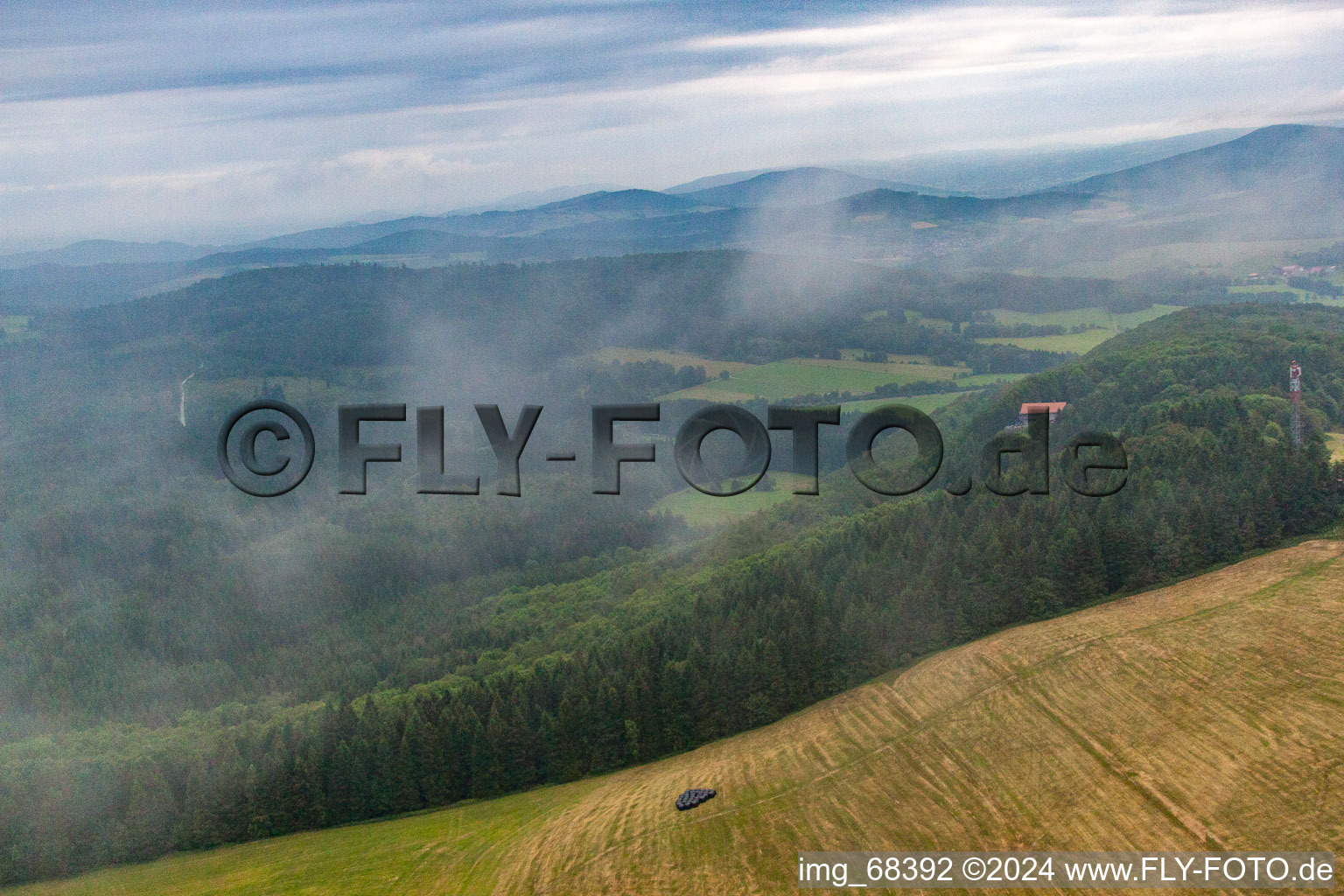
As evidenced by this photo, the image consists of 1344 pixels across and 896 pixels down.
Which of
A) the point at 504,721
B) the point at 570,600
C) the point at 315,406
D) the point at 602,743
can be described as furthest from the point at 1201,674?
the point at 315,406

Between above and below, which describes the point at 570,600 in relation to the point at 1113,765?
below

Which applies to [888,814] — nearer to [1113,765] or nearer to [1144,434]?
[1113,765]

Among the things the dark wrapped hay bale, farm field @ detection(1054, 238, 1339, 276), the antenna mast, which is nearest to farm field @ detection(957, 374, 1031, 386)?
farm field @ detection(1054, 238, 1339, 276)

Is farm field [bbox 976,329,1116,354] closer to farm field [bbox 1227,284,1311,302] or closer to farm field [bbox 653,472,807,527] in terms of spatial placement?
farm field [bbox 1227,284,1311,302]

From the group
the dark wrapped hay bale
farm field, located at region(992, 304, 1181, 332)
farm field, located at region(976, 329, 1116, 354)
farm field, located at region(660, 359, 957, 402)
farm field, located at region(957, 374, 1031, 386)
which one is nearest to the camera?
the dark wrapped hay bale

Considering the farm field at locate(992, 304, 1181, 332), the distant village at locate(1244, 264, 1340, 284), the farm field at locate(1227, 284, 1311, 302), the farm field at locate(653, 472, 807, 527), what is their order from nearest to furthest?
1. the farm field at locate(653, 472, 807, 527)
2. the farm field at locate(1227, 284, 1311, 302)
3. the farm field at locate(992, 304, 1181, 332)
4. the distant village at locate(1244, 264, 1340, 284)

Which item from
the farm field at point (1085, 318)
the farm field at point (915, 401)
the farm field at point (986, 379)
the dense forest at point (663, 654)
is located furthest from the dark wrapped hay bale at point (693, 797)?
the farm field at point (1085, 318)

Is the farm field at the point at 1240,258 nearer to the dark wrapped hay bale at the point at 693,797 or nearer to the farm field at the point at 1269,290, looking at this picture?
the farm field at the point at 1269,290
